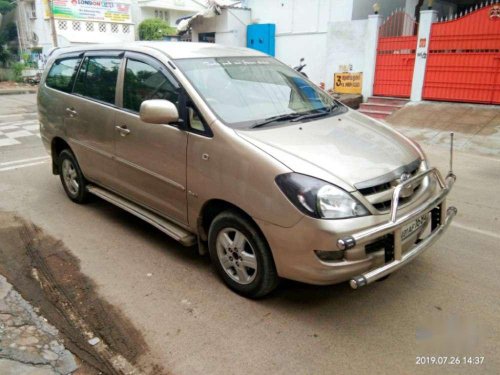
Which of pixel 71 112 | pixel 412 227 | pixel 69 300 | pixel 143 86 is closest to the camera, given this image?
pixel 412 227

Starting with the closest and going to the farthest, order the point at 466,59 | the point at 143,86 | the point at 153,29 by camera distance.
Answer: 1. the point at 143,86
2. the point at 466,59
3. the point at 153,29

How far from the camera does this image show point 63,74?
17.1ft

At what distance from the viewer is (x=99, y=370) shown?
8.63ft

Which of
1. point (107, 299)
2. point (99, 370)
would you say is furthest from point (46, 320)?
point (99, 370)

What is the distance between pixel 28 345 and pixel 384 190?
255 centimetres

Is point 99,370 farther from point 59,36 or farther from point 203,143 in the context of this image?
point 59,36

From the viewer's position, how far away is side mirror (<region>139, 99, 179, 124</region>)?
334cm

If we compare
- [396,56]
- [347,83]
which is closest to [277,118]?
[396,56]

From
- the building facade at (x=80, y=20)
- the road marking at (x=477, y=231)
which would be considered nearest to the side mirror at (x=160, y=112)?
the road marking at (x=477, y=231)

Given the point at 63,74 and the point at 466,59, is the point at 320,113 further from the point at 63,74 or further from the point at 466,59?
the point at 466,59

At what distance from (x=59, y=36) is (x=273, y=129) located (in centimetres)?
2938

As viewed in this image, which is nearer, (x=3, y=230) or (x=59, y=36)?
(x=3, y=230)

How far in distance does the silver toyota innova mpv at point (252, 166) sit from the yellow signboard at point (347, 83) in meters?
8.71

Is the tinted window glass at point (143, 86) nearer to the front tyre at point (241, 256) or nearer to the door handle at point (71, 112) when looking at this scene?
the door handle at point (71, 112)
